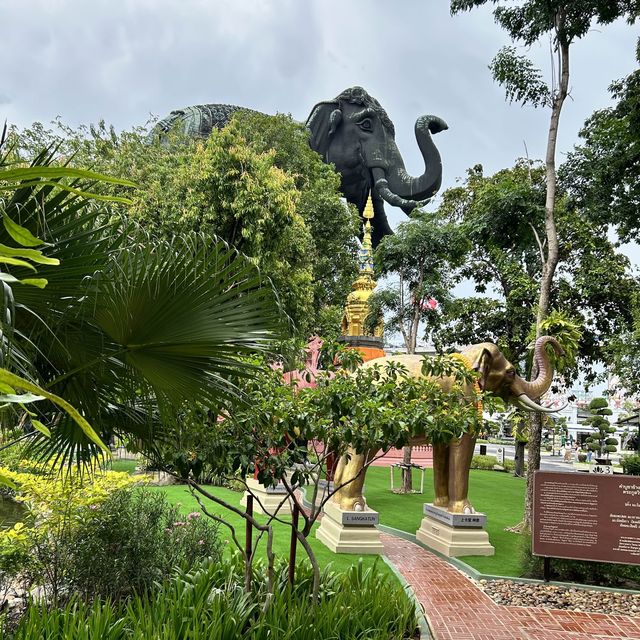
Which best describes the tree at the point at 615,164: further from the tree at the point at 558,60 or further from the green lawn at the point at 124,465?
the green lawn at the point at 124,465

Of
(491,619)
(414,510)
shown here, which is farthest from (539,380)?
(414,510)

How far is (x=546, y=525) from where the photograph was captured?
→ 7.96 meters

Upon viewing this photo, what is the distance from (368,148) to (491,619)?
105 feet

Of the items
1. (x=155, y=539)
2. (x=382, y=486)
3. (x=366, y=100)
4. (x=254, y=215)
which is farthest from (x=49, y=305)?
(x=366, y=100)

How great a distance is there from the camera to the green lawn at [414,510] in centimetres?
865

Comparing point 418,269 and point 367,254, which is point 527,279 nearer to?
point 418,269

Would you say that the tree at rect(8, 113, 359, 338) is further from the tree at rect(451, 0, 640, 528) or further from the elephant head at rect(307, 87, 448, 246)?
the elephant head at rect(307, 87, 448, 246)

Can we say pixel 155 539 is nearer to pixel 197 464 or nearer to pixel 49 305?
pixel 197 464

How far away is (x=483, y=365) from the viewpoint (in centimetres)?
950

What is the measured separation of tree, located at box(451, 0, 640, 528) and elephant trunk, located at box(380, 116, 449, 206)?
73.7 ft

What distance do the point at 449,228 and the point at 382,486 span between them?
24.4 feet

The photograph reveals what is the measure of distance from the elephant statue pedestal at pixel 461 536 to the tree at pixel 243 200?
18.4 ft

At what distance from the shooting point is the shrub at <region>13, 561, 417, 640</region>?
13.5 feet

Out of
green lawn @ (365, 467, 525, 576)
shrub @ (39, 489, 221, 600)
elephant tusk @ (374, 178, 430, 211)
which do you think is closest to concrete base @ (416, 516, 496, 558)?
green lawn @ (365, 467, 525, 576)
